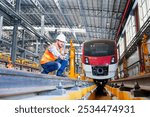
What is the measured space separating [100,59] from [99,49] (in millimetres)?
527

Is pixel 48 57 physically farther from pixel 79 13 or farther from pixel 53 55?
pixel 79 13

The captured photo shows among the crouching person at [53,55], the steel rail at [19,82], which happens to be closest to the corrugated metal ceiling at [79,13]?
the crouching person at [53,55]

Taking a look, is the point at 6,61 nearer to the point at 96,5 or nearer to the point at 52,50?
the point at 96,5

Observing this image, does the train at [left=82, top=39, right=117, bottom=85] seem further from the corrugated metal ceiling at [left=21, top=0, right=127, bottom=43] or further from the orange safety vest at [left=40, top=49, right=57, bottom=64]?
the corrugated metal ceiling at [left=21, top=0, right=127, bottom=43]

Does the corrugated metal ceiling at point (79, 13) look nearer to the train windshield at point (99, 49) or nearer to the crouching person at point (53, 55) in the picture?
the train windshield at point (99, 49)

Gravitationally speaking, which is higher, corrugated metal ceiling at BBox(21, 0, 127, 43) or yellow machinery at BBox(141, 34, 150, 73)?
corrugated metal ceiling at BBox(21, 0, 127, 43)

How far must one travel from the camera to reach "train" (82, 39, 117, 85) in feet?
23.1

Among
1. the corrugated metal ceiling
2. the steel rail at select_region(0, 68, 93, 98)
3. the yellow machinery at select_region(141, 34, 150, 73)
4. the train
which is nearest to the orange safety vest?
the steel rail at select_region(0, 68, 93, 98)

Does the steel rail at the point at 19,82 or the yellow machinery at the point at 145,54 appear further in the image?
the yellow machinery at the point at 145,54

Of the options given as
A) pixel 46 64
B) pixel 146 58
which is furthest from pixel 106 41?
pixel 46 64

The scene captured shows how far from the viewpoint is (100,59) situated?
7.12 metres

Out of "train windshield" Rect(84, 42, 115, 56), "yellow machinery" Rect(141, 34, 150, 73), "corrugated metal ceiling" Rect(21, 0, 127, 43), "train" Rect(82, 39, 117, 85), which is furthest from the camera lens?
"corrugated metal ceiling" Rect(21, 0, 127, 43)

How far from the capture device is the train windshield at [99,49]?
289 inches

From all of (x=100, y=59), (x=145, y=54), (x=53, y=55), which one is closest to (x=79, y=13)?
(x=145, y=54)
